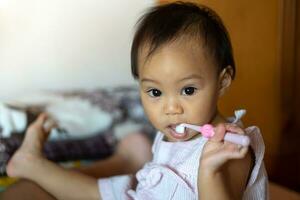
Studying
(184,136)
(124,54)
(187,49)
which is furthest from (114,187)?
(124,54)

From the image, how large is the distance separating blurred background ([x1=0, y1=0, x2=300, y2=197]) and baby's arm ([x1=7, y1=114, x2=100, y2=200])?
0.95ft

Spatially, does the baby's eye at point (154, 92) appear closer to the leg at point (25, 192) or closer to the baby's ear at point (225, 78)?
the baby's ear at point (225, 78)

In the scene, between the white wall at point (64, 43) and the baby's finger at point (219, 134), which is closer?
the baby's finger at point (219, 134)

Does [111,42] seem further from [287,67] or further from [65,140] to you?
[287,67]

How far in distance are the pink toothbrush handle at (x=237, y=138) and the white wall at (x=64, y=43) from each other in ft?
2.58

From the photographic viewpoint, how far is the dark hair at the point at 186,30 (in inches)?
34.4

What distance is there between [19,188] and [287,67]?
2.57ft

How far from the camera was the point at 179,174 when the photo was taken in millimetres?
935

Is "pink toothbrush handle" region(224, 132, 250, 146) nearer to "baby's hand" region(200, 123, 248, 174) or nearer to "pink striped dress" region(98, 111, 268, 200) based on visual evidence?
"baby's hand" region(200, 123, 248, 174)

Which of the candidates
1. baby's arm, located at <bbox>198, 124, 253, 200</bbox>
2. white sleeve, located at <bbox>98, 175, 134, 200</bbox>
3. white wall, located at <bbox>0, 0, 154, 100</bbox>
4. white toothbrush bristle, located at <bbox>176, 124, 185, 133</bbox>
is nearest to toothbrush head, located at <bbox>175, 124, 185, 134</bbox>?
white toothbrush bristle, located at <bbox>176, 124, 185, 133</bbox>

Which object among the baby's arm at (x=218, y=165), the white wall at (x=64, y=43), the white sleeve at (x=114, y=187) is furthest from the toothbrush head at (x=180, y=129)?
the white wall at (x=64, y=43)

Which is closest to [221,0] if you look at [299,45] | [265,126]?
[299,45]

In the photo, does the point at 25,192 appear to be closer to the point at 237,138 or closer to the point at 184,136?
the point at 184,136

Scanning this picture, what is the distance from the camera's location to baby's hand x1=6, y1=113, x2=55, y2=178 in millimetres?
1158
